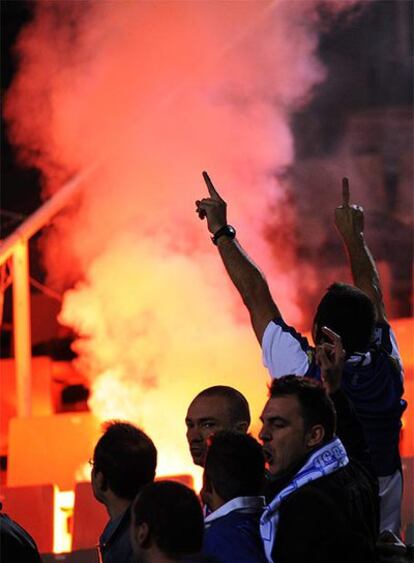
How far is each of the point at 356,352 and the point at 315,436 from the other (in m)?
0.51

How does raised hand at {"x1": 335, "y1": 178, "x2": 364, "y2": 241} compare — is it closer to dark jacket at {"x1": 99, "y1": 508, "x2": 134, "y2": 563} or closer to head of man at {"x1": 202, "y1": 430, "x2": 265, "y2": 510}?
head of man at {"x1": 202, "y1": 430, "x2": 265, "y2": 510}

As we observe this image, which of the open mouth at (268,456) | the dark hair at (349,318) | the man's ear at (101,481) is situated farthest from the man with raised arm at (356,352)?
the man's ear at (101,481)

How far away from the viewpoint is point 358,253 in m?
4.61

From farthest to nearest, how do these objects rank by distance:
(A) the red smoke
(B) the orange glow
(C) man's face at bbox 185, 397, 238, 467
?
(A) the red smoke, (B) the orange glow, (C) man's face at bbox 185, 397, 238, 467

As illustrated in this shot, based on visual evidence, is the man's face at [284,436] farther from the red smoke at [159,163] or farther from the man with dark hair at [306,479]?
the red smoke at [159,163]

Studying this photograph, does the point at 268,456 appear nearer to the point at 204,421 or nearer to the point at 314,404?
the point at 314,404

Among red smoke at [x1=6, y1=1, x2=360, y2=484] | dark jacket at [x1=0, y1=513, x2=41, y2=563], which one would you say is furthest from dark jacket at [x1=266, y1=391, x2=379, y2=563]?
red smoke at [x1=6, y1=1, x2=360, y2=484]

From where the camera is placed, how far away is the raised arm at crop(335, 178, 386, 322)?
4.46 m

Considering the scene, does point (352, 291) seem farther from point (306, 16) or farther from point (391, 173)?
point (391, 173)

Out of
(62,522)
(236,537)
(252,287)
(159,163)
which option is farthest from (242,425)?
(159,163)

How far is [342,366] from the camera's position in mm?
3547

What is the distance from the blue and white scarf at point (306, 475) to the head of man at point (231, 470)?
8cm

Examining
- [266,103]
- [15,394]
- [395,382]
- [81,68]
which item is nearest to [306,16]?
[266,103]

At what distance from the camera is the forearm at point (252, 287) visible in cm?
402
